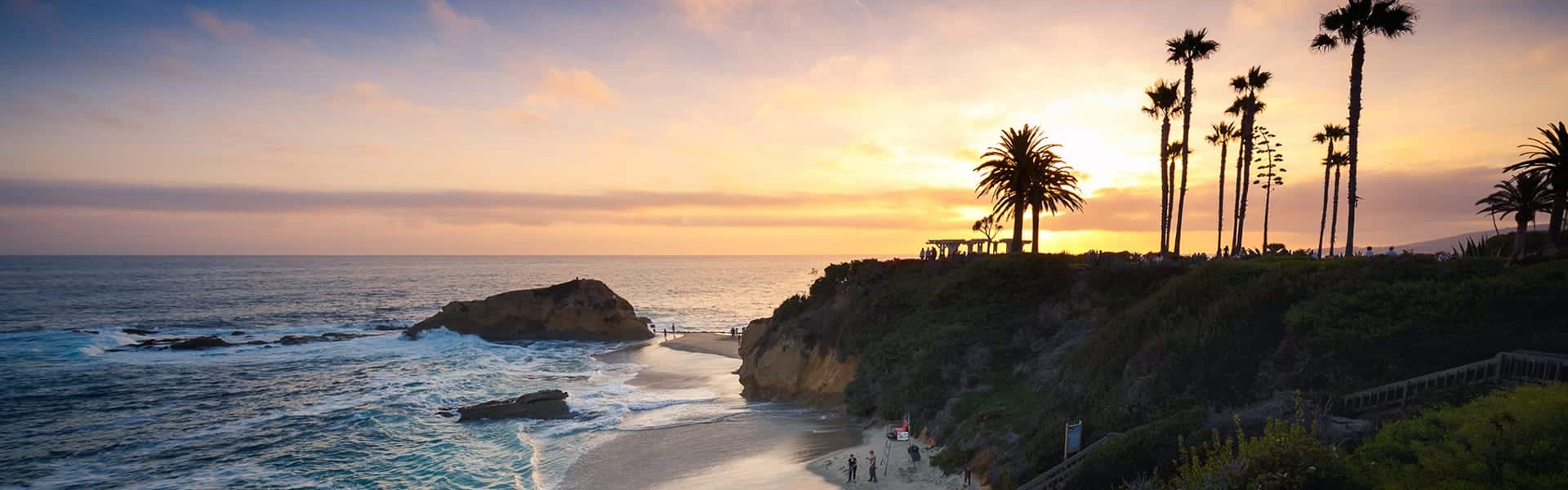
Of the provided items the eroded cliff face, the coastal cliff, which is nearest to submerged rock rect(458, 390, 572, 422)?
the eroded cliff face

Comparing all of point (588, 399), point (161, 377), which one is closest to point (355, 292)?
Result: point (161, 377)

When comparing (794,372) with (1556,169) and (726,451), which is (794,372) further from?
(1556,169)

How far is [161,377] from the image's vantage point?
45.8 meters

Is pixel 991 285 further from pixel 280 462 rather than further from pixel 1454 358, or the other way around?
pixel 280 462

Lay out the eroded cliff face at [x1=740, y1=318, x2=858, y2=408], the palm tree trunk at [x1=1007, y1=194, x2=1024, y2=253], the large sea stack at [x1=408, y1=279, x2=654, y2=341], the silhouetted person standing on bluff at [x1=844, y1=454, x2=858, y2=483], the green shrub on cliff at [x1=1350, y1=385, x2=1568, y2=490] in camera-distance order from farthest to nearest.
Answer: the large sea stack at [x1=408, y1=279, x2=654, y2=341]
the palm tree trunk at [x1=1007, y1=194, x2=1024, y2=253]
the eroded cliff face at [x1=740, y1=318, x2=858, y2=408]
the silhouetted person standing on bluff at [x1=844, y1=454, x2=858, y2=483]
the green shrub on cliff at [x1=1350, y1=385, x2=1568, y2=490]

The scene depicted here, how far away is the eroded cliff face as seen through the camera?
3753 centimetres

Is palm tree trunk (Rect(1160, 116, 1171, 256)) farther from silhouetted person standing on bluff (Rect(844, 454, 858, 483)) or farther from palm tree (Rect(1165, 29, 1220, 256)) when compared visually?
silhouetted person standing on bluff (Rect(844, 454, 858, 483))

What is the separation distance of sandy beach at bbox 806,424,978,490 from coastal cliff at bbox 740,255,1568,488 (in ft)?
3.07

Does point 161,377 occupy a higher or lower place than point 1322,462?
lower

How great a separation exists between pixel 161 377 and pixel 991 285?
52.5 m

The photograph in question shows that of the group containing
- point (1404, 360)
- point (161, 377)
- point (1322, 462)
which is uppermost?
point (1404, 360)

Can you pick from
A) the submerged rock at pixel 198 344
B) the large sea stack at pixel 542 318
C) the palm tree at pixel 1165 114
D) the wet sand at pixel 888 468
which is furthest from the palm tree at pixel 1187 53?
the submerged rock at pixel 198 344

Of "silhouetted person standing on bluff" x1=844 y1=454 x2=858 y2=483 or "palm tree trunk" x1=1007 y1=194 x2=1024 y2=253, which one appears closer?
"silhouetted person standing on bluff" x1=844 y1=454 x2=858 y2=483

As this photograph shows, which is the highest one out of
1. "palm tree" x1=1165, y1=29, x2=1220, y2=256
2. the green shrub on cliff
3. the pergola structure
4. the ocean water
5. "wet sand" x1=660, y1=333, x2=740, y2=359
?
"palm tree" x1=1165, y1=29, x2=1220, y2=256
